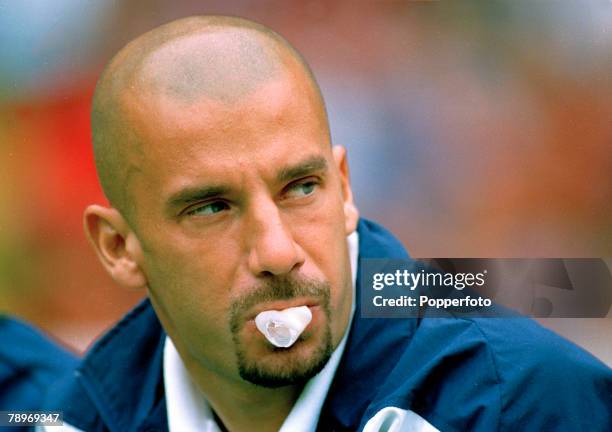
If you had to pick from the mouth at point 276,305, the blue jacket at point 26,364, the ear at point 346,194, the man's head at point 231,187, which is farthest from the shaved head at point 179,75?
the blue jacket at point 26,364

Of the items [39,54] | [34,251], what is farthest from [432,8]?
[34,251]

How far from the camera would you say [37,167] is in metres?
2.08

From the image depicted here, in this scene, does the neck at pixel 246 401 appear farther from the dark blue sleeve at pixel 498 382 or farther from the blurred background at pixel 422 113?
the blurred background at pixel 422 113

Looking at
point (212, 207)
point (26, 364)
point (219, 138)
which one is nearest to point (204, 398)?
point (212, 207)

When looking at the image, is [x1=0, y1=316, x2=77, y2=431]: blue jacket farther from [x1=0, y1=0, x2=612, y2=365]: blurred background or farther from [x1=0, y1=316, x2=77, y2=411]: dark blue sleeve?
[x1=0, y1=0, x2=612, y2=365]: blurred background

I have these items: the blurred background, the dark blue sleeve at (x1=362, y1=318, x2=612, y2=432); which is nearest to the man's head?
the dark blue sleeve at (x1=362, y1=318, x2=612, y2=432)

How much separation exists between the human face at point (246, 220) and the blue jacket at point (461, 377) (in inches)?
3.9

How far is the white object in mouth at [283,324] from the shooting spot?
1411 mm

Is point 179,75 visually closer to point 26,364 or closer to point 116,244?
point 116,244

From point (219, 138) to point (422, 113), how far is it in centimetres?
72

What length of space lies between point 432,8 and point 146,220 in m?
0.74

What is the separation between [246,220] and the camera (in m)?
1.42

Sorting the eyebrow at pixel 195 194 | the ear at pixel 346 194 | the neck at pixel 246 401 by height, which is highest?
the ear at pixel 346 194

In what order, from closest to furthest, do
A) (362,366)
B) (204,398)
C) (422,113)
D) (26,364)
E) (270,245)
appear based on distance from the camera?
1. (270,245)
2. (362,366)
3. (204,398)
4. (422,113)
5. (26,364)
